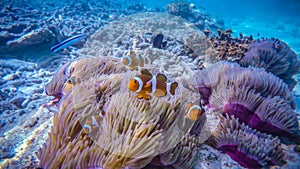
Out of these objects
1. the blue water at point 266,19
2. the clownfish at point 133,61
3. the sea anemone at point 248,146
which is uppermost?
the blue water at point 266,19

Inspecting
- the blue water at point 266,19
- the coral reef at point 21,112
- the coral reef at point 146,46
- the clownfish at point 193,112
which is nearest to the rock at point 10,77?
the coral reef at point 21,112

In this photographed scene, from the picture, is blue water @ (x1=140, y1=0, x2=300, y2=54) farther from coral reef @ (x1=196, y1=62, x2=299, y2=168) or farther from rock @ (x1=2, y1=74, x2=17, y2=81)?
rock @ (x1=2, y1=74, x2=17, y2=81)

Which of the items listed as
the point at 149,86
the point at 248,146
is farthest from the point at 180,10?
the point at 149,86

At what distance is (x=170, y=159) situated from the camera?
5.86 feet

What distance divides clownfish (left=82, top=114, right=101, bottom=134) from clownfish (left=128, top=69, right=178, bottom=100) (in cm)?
48

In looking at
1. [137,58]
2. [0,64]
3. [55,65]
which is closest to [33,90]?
[55,65]

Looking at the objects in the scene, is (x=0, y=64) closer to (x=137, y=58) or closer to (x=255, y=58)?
(x=137, y=58)

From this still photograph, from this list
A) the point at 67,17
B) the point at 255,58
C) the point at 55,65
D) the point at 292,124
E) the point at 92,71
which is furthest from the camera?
the point at 67,17

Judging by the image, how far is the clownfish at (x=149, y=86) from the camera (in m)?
1.73

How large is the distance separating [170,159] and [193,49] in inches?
187

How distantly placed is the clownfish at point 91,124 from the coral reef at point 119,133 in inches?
1.1

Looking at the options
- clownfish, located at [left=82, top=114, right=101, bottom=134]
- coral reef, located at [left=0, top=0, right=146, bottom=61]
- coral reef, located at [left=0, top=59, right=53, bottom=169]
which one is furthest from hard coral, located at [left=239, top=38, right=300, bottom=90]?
coral reef, located at [left=0, top=0, right=146, bottom=61]

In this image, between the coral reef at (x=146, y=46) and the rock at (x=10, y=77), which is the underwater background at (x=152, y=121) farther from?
the rock at (x=10, y=77)

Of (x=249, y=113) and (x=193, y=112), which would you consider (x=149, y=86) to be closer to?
(x=193, y=112)
